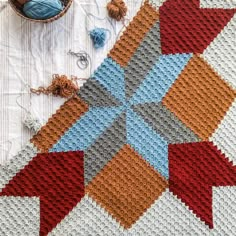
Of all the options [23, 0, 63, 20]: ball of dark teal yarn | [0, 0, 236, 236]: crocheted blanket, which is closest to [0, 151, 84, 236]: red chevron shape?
[0, 0, 236, 236]: crocheted blanket

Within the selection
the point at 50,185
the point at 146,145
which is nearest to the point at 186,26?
the point at 146,145

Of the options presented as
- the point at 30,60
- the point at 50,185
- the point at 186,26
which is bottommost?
the point at 50,185

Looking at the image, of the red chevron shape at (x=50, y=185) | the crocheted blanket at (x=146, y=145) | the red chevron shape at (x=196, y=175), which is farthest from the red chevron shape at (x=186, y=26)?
the red chevron shape at (x=50, y=185)

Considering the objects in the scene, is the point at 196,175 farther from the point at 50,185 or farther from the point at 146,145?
the point at 50,185

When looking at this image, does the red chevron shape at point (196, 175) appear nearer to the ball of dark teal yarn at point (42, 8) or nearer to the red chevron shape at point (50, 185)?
the red chevron shape at point (50, 185)

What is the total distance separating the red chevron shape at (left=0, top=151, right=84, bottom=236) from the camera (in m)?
1.26

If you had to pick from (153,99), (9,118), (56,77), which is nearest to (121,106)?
(153,99)

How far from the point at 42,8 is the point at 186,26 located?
0.40 meters

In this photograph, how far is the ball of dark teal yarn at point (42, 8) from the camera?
1179 millimetres

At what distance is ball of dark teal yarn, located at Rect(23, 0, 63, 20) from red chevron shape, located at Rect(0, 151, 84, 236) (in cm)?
36

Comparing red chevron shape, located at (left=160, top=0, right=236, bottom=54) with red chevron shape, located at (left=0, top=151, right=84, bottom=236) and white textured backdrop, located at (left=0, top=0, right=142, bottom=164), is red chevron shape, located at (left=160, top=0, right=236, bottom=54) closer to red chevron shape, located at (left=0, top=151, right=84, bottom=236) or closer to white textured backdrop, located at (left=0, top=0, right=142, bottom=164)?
white textured backdrop, located at (left=0, top=0, right=142, bottom=164)

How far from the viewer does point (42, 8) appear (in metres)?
1.19

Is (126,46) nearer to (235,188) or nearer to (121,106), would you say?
(121,106)

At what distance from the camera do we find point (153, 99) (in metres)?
1.29
